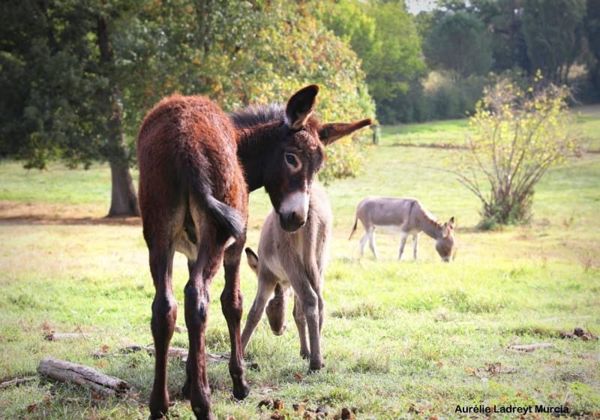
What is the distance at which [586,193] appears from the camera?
3212 centimetres

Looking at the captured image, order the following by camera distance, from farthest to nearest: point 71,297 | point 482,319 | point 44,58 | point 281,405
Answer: point 44,58
point 71,297
point 482,319
point 281,405

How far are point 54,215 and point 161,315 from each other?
23015 millimetres

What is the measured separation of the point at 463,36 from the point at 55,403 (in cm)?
6571

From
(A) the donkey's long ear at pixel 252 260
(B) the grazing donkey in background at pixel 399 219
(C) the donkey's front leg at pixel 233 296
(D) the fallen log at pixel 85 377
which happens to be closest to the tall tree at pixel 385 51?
(B) the grazing donkey in background at pixel 399 219

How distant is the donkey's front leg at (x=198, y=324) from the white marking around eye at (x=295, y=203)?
3.26ft

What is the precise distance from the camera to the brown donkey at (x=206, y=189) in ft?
16.8

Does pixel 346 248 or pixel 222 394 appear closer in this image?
pixel 222 394

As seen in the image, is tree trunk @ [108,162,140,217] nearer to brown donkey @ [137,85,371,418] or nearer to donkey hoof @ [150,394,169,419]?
brown donkey @ [137,85,371,418]

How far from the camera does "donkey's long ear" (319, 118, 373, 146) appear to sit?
661 centimetres

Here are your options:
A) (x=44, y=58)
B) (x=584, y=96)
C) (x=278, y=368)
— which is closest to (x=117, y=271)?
(x=278, y=368)

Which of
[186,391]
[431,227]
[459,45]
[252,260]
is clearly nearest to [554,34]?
[459,45]

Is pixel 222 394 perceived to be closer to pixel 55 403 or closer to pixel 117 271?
pixel 55 403

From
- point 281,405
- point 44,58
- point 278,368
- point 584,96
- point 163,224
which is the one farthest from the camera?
point 584,96

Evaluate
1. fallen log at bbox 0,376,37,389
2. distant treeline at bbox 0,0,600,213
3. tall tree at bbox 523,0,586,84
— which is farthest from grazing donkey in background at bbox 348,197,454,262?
tall tree at bbox 523,0,586,84
